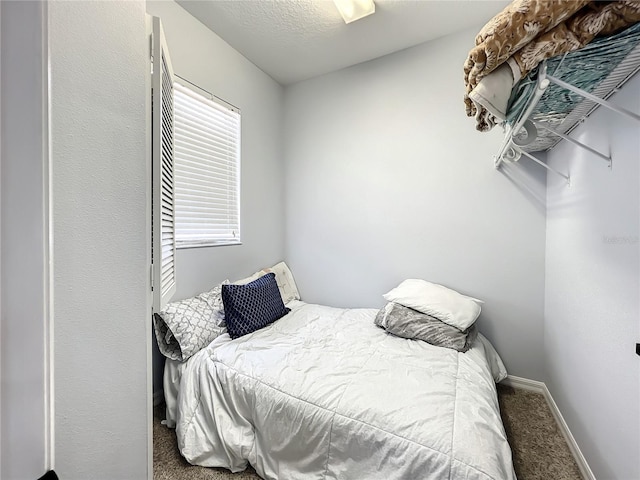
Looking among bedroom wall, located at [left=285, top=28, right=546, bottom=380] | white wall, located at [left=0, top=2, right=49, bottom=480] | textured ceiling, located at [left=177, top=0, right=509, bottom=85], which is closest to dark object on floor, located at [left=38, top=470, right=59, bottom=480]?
white wall, located at [left=0, top=2, right=49, bottom=480]

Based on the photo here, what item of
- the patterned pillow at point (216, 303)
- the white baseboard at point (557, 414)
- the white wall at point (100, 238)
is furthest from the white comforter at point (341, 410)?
the white wall at point (100, 238)

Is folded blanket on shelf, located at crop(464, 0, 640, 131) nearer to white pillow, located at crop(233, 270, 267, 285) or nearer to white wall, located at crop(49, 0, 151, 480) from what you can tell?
white wall, located at crop(49, 0, 151, 480)

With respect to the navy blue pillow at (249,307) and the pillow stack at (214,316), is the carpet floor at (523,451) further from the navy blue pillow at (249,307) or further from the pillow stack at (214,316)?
the navy blue pillow at (249,307)

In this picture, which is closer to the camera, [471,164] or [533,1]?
[533,1]

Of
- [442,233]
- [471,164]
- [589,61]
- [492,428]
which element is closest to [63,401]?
[492,428]

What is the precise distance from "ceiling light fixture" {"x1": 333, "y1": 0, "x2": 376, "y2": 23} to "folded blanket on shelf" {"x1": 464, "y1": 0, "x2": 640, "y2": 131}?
53.7 inches

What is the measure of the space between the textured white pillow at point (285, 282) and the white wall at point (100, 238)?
6.18 ft

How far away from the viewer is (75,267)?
0.59 meters

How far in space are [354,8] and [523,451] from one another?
290 centimetres

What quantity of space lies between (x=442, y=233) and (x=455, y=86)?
1168 mm

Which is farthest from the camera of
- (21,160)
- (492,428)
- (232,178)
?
(232,178)

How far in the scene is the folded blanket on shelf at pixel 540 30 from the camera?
70 cm

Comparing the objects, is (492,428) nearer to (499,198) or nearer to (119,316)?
(119,316)

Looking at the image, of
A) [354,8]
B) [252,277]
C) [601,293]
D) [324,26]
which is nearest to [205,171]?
[252,277]
